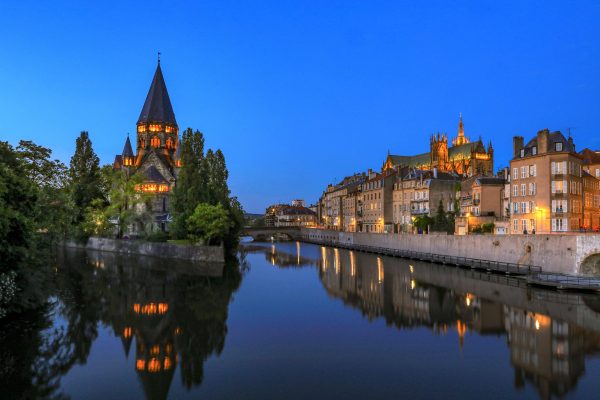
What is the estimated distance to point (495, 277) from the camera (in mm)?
42562

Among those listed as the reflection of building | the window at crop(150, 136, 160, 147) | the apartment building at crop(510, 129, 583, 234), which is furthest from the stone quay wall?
the window at crop(150, 136, 160, 147)

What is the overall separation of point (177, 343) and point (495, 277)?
31119 mm

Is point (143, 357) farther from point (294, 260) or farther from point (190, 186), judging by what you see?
point (294, 260)

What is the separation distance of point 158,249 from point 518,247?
42086 millimetres

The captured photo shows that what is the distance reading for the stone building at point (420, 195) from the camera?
82.4 metres

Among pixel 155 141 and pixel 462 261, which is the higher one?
pixel 155 141

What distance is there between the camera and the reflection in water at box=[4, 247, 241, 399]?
18.9m

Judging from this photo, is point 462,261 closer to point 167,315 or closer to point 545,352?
point 545,352

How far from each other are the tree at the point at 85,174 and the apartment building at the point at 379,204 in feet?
171

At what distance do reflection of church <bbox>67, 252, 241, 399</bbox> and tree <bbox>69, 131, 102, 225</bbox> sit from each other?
1266 inches

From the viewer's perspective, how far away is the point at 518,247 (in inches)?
1736

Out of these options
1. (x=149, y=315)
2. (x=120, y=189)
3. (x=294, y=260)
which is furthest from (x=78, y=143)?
(x=149, y=315)

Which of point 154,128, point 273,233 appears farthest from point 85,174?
point 273,233

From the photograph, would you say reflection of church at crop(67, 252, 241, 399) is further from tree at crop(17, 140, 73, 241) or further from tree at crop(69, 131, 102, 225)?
tree at crop(69, 131, 102, 225)
